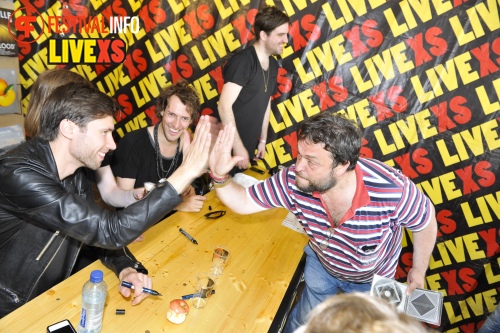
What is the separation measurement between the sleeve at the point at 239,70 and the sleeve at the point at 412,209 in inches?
59.6

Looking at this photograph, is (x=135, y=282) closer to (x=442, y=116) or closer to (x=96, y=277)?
(x=96, y=277)

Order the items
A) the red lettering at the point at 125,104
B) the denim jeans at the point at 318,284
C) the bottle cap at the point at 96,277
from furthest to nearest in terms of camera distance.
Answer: the red lettering at the point at 125,104, the denim jeans at the point at 318,284, the bottle cap at the point at 96,277

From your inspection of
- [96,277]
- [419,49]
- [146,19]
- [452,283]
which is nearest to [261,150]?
[419,49]

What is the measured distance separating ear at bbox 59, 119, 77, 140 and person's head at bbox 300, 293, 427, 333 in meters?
1.24

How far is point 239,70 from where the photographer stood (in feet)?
9.61

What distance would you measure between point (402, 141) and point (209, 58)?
80.1 inches

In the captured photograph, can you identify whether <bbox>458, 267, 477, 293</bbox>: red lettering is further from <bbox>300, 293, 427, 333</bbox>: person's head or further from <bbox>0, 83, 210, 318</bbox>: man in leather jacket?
<bbox>300, 293, 427, 333</bbox>: person's head

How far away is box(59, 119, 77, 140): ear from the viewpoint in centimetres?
156

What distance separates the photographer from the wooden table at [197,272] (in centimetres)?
146

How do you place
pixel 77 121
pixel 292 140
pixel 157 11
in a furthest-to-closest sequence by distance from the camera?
pixel 157 11
pixel 292 140
pixel 77 121

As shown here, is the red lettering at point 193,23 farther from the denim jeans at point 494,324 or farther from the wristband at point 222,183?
the denim jeans at point 494,324

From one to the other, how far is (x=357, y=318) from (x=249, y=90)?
2569 millimetres

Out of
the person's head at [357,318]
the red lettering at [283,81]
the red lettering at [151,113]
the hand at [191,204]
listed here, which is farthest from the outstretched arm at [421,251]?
the red lettering at [151,113]

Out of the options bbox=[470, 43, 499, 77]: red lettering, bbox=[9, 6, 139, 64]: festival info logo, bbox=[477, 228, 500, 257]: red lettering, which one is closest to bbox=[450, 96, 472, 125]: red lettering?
bbox=[470, 43, 499, 77]: red lettering
